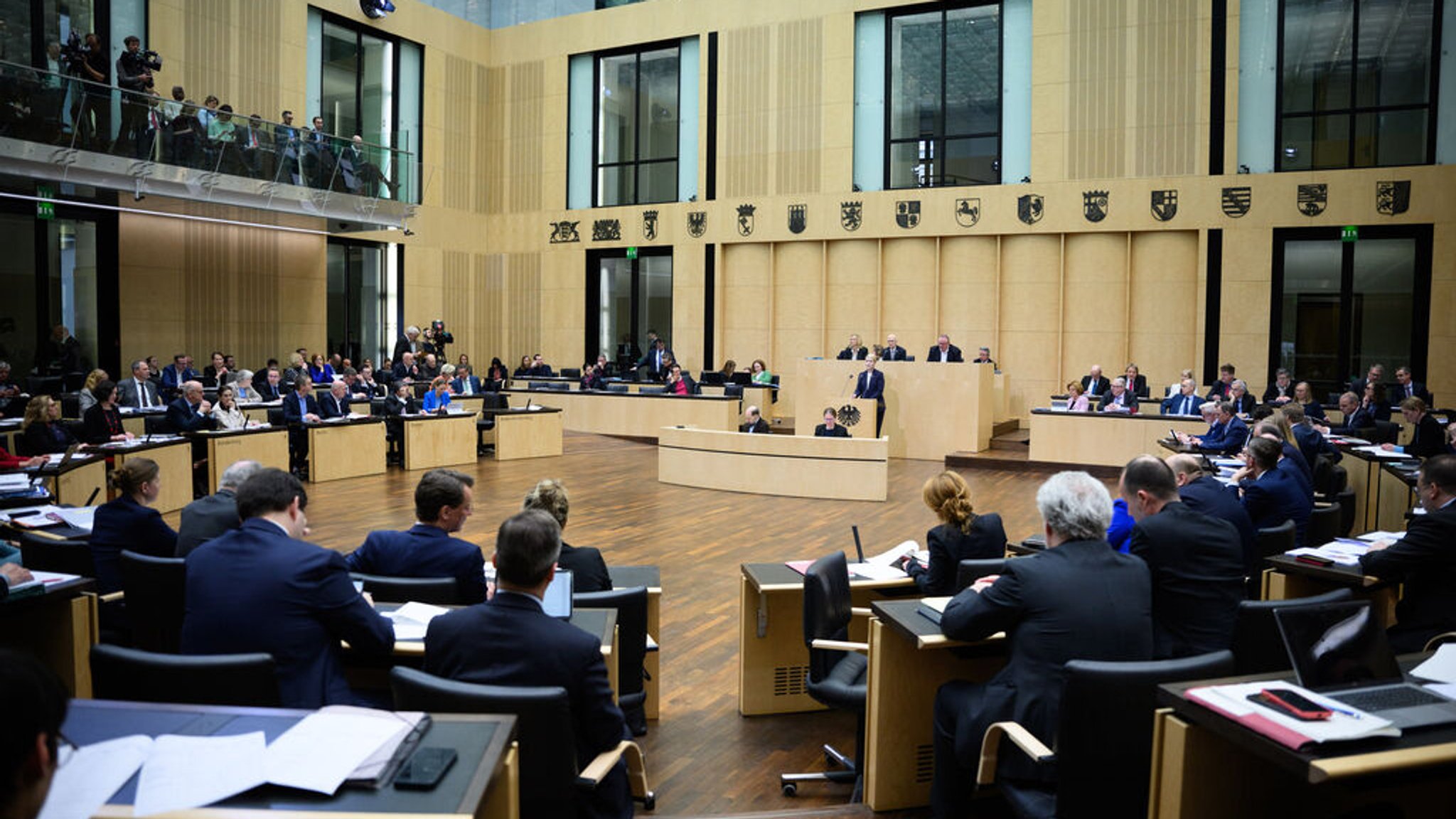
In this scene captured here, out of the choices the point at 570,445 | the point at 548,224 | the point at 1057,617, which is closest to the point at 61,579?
the point at 1057,617

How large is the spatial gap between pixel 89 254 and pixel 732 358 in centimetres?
1071

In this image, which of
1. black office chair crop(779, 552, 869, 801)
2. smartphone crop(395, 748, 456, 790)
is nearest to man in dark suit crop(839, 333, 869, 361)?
black office chair crop(779, 552, 869, 801)

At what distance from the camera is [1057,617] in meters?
2.87

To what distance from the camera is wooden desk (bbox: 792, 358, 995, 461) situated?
1377cm

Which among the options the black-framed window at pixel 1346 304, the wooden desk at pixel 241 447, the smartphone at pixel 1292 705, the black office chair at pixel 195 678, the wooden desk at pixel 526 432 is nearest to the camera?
the smartphone at pixel 1292 705

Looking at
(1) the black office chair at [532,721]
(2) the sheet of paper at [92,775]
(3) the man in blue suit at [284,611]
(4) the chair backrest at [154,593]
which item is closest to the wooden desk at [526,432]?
(4) the chair backrest at [154,593]

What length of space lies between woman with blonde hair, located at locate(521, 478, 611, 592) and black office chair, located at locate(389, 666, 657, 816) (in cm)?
153

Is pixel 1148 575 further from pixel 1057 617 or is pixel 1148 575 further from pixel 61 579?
pixel 61 579

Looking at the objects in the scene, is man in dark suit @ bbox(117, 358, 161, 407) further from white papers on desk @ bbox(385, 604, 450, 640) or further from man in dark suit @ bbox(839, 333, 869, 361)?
white papers on desk @ bbox(385, 604, 450, 640)

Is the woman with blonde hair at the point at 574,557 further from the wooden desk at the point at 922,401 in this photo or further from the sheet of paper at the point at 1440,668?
the wooden desk at the point at 922,401

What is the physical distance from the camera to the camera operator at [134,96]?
41.5ft

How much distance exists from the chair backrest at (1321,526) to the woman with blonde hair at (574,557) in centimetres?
400

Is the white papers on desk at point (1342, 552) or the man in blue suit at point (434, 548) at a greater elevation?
the man in blue suit at point (434, 548)

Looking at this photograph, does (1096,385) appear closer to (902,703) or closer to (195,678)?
(902,703)
